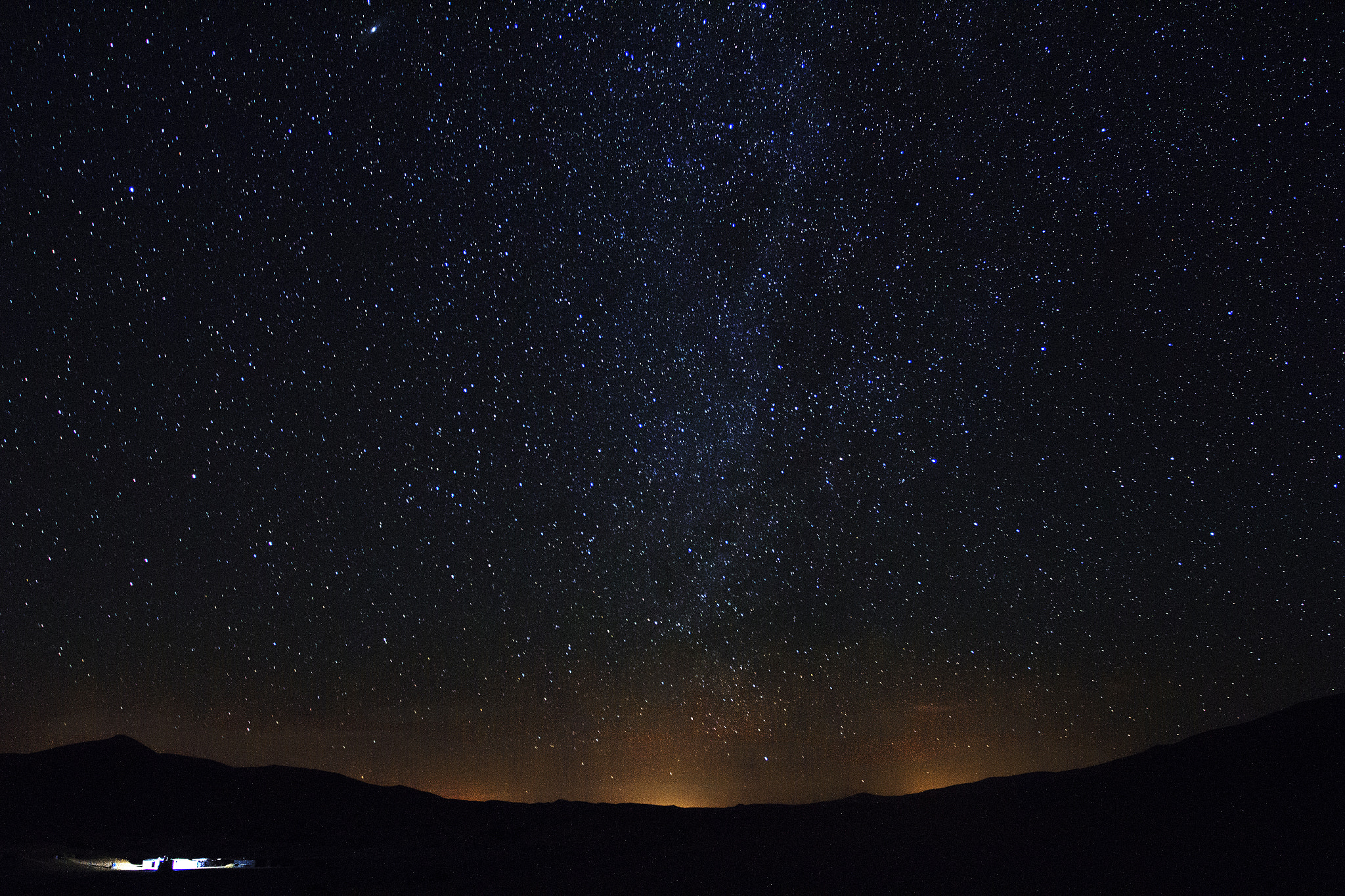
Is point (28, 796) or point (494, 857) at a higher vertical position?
point (28, 796)

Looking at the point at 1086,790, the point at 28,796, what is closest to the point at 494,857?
the point at 1086,790

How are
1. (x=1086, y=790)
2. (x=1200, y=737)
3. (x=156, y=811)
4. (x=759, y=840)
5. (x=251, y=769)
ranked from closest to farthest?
(x=759, y=840) < (x=1086, y=790) < (x=1200, y=737) < (x=156, y=811) < (x=251, y=769)

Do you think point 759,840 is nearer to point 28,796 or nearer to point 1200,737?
point 1200,737

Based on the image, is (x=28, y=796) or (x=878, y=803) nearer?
(x=878, y=803)

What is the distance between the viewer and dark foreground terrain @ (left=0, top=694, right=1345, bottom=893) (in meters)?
10.8

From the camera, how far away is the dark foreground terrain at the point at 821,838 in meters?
10.8

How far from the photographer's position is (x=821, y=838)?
50.3 feet

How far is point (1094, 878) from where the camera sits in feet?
32.5

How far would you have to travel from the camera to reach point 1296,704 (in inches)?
931

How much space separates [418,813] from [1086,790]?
22909 mm

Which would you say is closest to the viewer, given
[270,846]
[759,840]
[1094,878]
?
[1094,878]

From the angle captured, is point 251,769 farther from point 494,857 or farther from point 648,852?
point 648,852

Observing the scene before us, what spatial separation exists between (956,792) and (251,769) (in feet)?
106

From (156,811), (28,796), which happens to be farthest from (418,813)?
(28,796)
